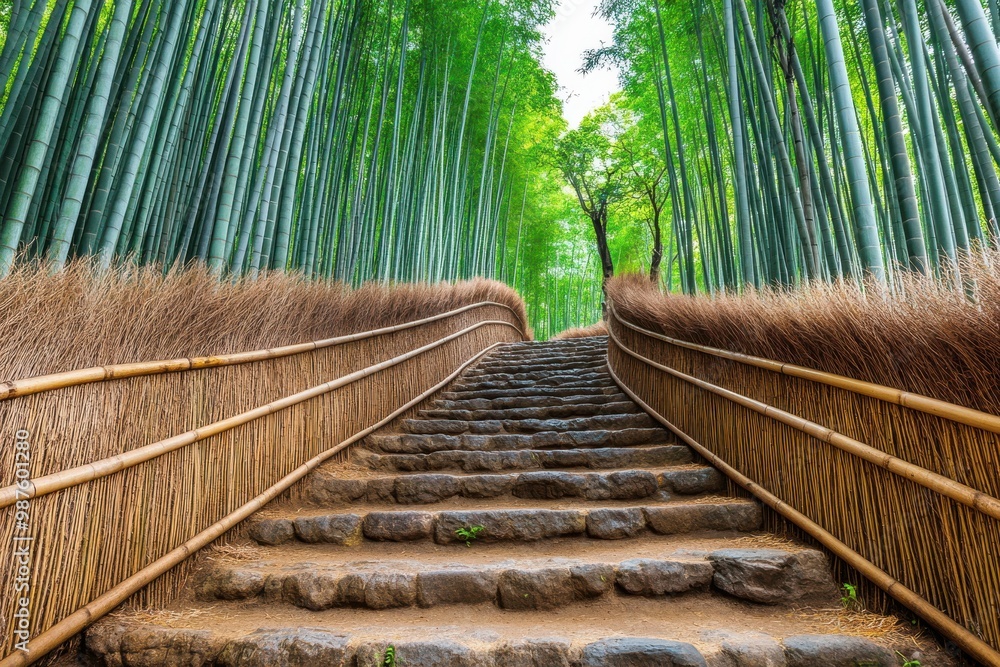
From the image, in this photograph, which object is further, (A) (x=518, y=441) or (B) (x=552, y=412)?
(B) (x=552, y=412)

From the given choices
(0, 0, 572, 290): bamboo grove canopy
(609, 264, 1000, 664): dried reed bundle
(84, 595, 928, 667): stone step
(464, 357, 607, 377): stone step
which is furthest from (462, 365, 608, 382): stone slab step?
(84, 595, 928, 667): stone step

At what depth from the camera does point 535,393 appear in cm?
383

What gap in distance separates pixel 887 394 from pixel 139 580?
2231 mm

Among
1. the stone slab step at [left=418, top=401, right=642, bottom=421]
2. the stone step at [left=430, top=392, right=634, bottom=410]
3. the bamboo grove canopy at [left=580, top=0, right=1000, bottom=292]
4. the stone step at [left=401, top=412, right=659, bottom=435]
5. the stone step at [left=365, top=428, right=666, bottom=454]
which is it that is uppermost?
the bamboo grove canopy at [left=580, top=0, right=1000, bottom=292]

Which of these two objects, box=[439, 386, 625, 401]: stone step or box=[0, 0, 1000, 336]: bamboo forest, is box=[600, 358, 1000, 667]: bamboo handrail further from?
box=[439, 386, 625, 401]: stone step

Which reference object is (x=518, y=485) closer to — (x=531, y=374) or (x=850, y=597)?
(x=850, y=597)

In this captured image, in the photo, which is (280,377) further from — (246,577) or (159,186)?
(159,186)

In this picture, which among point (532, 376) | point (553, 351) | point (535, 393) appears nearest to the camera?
point (535, 393)

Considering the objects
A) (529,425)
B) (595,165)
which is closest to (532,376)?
(529,425)

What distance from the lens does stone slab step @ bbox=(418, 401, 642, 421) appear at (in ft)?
10.9

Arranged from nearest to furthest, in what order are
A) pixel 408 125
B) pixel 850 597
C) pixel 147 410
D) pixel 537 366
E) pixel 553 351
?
pixel 850 597
pixel 147 410
pixel 537 366
pixel 553 351
pixel 408 125

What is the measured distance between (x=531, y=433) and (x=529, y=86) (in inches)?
262

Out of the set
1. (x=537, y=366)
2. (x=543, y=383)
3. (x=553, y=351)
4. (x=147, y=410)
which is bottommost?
(x=147, y=410)

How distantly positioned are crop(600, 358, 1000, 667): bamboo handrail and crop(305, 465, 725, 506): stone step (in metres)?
0.19
